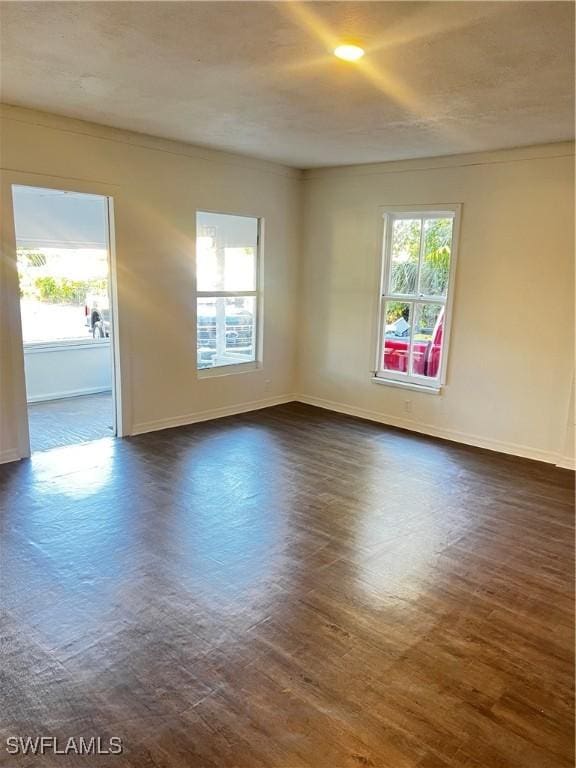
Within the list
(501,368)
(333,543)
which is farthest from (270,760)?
(501,368)

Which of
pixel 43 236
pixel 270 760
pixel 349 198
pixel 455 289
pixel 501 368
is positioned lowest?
pixel 270 760

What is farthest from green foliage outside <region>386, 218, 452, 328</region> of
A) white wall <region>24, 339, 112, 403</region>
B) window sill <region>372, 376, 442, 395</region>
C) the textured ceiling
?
white wall <region>24, 339, 112, 403</region>

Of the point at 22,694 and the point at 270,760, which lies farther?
the point at 22,694

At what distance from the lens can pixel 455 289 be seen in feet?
17.1

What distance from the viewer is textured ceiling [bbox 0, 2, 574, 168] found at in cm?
227

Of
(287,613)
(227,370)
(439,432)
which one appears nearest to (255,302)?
(227,370)

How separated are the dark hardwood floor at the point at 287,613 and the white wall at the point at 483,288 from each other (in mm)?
806

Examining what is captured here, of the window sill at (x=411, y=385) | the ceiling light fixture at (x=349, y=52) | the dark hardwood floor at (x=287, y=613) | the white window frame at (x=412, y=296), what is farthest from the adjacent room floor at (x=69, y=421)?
the ceiling light fixture at (x=349, y=52)

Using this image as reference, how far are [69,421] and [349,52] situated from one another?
4446mm

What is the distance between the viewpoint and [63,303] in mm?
6898

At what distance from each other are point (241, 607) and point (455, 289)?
12.4 feet

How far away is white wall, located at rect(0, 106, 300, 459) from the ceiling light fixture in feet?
8.46

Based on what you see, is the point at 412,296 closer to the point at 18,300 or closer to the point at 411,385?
the point at 411,385

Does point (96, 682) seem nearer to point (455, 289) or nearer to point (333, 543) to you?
point (333, 543)
